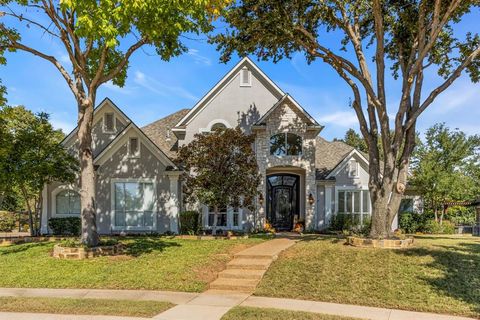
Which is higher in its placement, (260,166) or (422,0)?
(422,0)

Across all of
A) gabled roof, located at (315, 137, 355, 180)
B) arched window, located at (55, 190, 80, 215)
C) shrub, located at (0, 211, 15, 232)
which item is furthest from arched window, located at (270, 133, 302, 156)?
shrub, located at (0, 211, 15, 232)

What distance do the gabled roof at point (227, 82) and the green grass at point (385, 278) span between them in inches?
457

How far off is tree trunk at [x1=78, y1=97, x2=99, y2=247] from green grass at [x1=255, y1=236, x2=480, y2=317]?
22.2 ft

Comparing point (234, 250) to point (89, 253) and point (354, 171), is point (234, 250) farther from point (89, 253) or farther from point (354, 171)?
point (354, 171)

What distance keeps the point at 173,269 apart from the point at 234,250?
3.05 metres

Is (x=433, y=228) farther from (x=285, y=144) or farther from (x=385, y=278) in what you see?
(x=385, y=278)

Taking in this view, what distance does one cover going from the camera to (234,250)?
13.5 metres

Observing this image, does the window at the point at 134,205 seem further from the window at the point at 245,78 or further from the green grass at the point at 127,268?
the window at the point at 245,78

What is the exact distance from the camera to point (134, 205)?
1989 centimetres

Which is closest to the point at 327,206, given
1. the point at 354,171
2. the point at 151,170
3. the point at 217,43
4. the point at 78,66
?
the point at 354,171

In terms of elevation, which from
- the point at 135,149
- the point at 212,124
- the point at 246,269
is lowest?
the point at 246,269

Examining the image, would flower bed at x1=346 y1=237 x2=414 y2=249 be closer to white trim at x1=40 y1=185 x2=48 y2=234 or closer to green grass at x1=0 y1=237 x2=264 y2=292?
green grass at x1=0 y1=237 x2=264 y2=292

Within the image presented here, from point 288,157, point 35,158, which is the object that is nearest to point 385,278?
point 288,157

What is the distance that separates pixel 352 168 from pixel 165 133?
1208 centimetres
